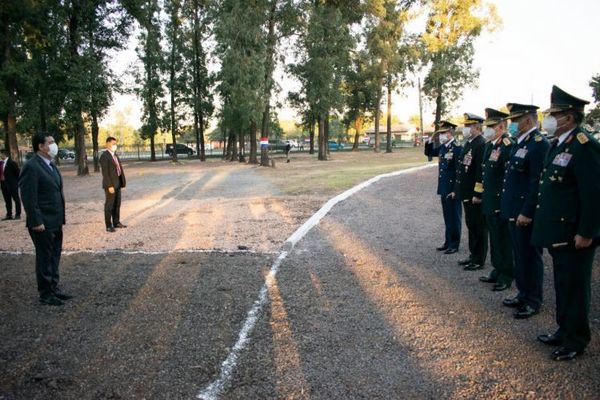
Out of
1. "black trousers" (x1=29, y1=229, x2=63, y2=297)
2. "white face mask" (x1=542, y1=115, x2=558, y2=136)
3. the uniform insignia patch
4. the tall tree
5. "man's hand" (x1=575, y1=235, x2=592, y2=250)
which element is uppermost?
the tall tree

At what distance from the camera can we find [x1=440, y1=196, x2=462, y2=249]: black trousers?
7547mm

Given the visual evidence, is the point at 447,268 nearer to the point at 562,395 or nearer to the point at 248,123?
the point at 562,395

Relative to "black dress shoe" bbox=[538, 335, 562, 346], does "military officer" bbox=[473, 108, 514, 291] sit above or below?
above

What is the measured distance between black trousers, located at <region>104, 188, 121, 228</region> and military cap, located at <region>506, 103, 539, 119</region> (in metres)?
8.46

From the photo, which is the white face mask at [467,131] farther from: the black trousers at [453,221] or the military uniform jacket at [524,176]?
the military uniform jacket at [524,176]

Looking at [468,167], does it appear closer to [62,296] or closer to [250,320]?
[250,320]

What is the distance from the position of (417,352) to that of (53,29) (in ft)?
91.3

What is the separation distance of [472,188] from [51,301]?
599cm

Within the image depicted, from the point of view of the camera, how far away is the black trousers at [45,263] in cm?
560

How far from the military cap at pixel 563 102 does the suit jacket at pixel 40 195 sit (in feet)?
19.1

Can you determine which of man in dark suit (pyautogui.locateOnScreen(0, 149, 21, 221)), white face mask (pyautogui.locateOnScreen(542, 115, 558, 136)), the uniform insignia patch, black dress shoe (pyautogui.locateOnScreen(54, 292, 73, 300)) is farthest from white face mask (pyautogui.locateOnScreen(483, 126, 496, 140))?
man in dark suit (pyautogui.locateOnScreen(0, 149, 21, 221))

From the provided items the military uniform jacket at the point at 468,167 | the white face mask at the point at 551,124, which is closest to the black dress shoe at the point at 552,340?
the white face mask at the point at 551,124

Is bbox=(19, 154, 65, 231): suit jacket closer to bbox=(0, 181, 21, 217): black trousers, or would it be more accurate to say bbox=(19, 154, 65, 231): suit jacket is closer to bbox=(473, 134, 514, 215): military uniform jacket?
bbox=(473, 134, 514, 215): military uniform jacket

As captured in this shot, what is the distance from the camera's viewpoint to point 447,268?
6.77 metres
